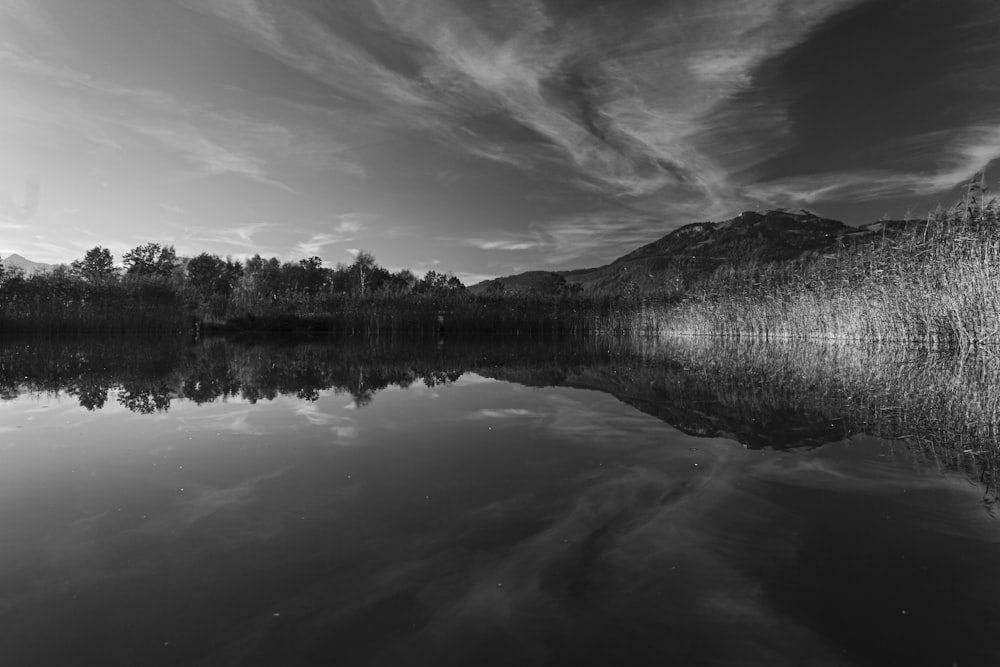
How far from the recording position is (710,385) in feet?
24.3

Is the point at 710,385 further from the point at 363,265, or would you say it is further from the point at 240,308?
the point at 363,265

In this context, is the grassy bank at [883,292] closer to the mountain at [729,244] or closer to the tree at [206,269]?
the tree at [206,269]

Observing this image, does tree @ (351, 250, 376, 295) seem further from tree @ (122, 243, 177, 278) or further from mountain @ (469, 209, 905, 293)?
mountain @ (469, 209, 905, 293)

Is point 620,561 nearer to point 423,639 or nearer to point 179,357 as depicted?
point 423,639

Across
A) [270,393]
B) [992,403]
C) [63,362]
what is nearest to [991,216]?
[992,403]

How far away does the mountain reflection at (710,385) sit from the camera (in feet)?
14.9

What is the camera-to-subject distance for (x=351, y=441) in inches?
167

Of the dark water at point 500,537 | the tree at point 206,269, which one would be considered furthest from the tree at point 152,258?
the dark water at point 500,537

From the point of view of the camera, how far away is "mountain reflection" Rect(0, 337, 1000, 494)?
4.53 meters

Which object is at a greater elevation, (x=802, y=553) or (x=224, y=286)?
(x=224, y=286)

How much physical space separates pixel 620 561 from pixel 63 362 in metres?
12.3

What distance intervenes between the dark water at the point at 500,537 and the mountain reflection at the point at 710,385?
0.30 ft

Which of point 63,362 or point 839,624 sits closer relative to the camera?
point 839,624

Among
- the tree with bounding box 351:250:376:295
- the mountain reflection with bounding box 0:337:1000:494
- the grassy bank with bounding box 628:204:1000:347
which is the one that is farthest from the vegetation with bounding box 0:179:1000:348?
the tree with bounding box 351:250:376:295
